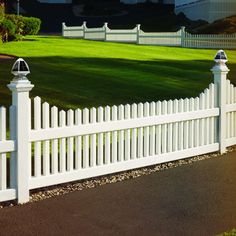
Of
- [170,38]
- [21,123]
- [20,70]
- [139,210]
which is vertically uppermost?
[170,38]

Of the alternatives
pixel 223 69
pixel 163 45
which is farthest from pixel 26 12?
pixel 223 69

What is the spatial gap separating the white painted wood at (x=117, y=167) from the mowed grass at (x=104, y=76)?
10.0 feet

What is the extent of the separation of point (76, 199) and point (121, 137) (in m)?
1.47

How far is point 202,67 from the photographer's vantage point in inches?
866

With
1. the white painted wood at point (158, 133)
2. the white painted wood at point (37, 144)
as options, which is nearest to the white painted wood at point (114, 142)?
the white painted wood at point (158, 133)

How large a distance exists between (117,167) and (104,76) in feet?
27.2

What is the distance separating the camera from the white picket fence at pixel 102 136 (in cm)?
775

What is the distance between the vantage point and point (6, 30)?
28531 millimetres

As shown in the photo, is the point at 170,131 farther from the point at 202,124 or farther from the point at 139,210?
the point at 139,210

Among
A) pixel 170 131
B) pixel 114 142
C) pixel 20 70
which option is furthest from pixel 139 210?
pixel 170 131

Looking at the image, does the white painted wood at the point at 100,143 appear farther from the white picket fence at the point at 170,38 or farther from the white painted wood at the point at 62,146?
the white picket fence at the point at 170,38

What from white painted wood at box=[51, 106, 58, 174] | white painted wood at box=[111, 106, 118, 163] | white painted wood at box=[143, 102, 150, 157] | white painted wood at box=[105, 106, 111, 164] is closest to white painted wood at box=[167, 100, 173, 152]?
white painted wood at box=[143, 102, 150, 157]

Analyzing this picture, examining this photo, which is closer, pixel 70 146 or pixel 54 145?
pixel 54 145

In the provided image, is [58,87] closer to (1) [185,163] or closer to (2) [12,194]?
(1) [185,163]
